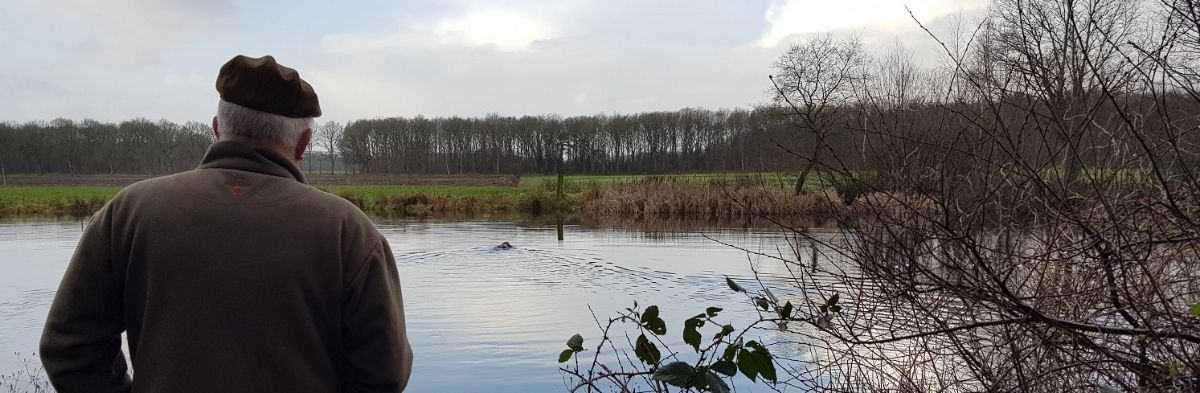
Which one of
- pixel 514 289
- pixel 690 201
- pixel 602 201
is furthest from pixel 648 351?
pixel 602 201

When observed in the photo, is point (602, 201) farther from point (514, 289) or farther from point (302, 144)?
point (302, 144)

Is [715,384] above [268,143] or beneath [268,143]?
beneath

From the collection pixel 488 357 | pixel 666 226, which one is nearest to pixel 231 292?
pixel 488 357

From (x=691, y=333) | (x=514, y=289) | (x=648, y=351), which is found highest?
(x=691, y=333)

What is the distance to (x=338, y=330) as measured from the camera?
1.98 metres

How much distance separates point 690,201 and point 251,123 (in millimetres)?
22951

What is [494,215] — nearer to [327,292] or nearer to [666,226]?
[666,226]

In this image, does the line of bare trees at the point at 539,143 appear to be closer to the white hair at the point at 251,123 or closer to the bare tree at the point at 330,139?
the bare tree at the point at 330,139

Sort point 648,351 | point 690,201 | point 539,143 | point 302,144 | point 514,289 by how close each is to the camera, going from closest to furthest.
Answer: point 302,144 < point 648,351 < point 514,289 < point 690,201 < point 539,143

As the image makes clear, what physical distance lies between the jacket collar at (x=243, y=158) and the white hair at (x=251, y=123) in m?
0.03

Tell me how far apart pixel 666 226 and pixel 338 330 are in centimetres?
1924

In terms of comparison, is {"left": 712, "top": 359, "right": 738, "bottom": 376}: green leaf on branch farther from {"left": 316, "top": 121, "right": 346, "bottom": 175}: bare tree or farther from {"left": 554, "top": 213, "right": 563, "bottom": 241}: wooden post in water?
{"left": 316, "top": 121, "right": 346, "bottom": 175}: bare tree

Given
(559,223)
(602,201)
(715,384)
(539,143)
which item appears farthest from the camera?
(539,143)

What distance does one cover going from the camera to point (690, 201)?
2464 centimetres
